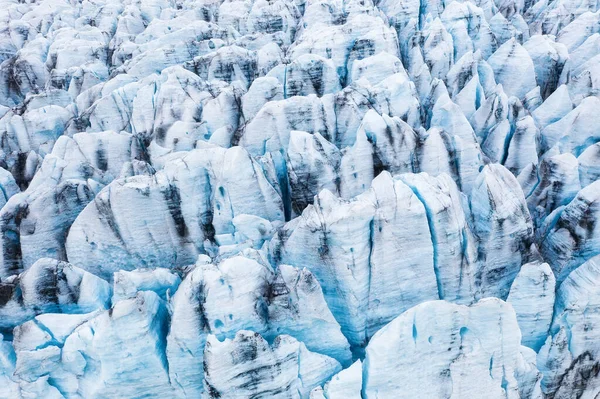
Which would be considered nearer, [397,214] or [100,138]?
[397,214]

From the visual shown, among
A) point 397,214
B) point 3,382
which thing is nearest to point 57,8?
point 3,382

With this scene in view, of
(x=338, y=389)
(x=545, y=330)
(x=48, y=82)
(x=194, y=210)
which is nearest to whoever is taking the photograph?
(x=338, y=389)

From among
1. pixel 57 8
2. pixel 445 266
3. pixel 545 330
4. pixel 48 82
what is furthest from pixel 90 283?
pixel 57 8

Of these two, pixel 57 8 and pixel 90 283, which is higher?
pixel 57 8

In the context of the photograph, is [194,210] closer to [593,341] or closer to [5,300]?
[5,300]

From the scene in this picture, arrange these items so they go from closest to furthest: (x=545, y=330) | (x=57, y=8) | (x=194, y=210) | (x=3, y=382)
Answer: (x=3, y=382), (x=545, y=330), (x=194, y=210), (x=57, y=8)

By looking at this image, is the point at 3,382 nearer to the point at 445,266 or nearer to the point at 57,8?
the point at 445,266

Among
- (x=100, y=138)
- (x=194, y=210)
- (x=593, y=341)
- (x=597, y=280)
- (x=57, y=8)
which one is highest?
(x=57, y=8)
